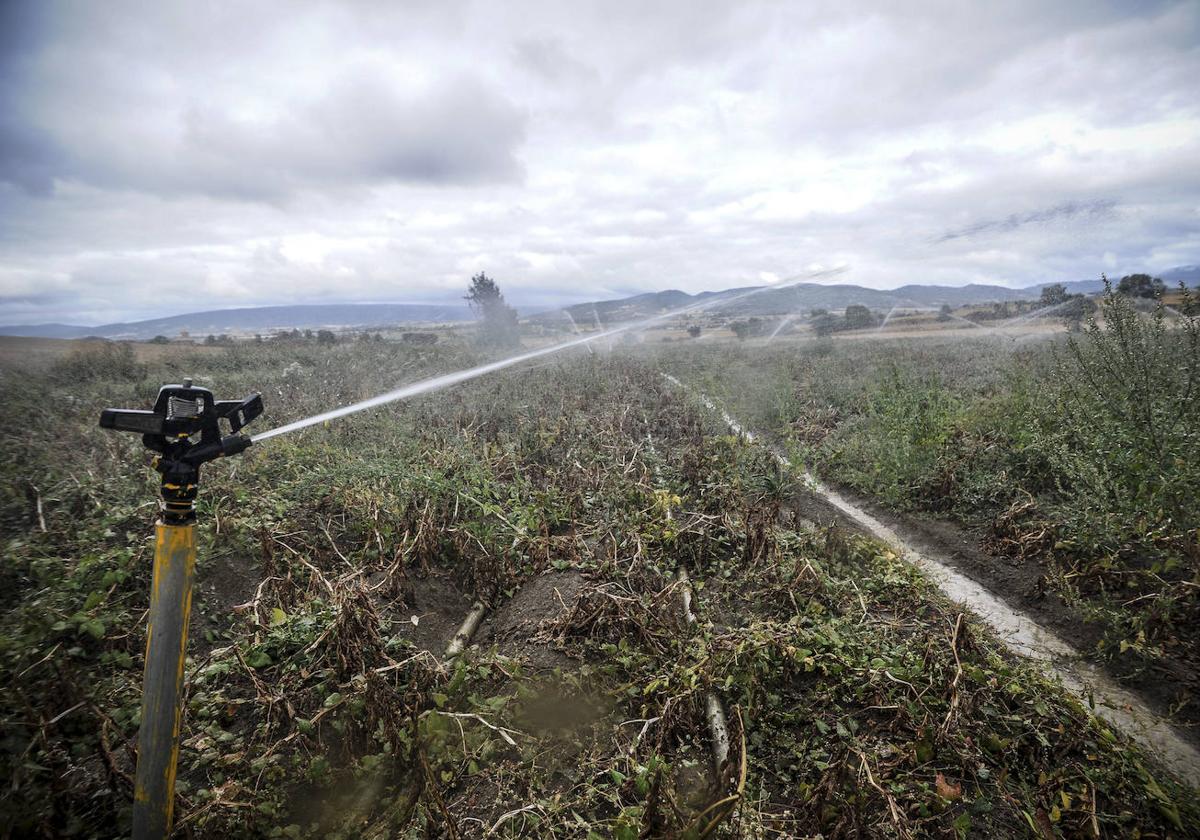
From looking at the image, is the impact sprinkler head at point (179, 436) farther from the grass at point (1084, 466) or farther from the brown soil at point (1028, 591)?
the grass at point (1084, 466)

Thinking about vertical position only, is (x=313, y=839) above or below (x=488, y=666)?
below

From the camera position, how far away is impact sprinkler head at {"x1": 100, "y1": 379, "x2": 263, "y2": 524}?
2.02 metres

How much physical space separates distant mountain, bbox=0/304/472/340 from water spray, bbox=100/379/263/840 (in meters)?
5.28

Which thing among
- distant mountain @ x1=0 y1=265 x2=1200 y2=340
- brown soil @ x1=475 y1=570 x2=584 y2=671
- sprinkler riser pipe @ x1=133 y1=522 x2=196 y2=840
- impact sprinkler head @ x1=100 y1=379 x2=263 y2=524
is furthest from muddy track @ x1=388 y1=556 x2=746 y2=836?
distant mountain @ x1=0 y1=265 x2=1200 y2=340

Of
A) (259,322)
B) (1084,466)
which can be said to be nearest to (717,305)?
(1084,466)

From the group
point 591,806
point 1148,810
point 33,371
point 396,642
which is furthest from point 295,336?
point 1148,810

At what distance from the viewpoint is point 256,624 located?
400 centimetres

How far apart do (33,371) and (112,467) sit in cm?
377

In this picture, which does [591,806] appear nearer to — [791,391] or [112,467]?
[112,467]

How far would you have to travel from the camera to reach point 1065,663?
14.5 ft

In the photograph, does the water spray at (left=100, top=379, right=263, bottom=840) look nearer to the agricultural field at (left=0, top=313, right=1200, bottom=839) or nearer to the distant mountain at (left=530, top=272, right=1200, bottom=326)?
the agricultural field at (left=0, top=313, right=1200, bottom=839)

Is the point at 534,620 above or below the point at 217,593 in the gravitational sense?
below

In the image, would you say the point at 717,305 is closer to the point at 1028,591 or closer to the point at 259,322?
the point at 1028,591

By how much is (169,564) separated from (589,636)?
10.2 feet
